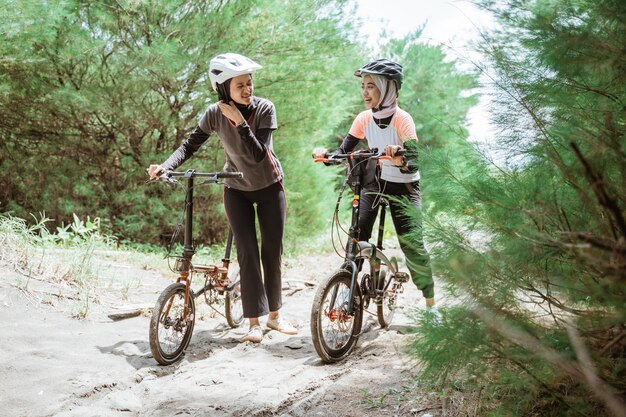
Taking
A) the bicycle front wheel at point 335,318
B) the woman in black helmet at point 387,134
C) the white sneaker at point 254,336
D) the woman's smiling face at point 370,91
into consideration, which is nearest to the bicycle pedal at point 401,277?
the woman in black helmet at point 387,134

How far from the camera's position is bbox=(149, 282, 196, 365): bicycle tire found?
384 centimetres

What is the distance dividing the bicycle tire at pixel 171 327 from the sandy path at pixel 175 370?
100 millimetres


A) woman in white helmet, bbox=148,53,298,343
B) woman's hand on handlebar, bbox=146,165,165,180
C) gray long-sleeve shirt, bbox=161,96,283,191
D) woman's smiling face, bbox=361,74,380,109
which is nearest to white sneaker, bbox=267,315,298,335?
woman in white helmet, bbox=148,53,298,343

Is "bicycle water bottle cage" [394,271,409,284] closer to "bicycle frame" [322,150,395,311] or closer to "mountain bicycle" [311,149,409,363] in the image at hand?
"mountain bicycle" [311,149,409,363]

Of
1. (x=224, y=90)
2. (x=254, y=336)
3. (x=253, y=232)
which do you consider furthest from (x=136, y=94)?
(x=254, y=336)

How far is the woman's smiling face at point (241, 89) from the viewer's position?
162 inches

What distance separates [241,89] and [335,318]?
6.03 ft

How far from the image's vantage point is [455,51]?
243 cm

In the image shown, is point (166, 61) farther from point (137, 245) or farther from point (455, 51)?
point (455, 51)

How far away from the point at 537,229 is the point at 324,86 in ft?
24.7

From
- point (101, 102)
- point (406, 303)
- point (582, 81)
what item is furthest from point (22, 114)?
point (582, 81)

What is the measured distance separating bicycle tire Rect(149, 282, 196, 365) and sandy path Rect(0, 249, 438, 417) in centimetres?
10

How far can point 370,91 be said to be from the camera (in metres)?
4.34

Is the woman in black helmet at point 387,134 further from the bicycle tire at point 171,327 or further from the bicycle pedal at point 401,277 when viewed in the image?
A: the bicycle tire at point 171,327
